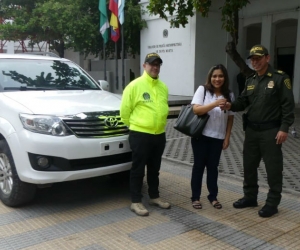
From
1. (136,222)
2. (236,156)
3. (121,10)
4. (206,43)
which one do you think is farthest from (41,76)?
(206,43)

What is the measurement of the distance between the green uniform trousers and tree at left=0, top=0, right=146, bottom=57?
13377mm

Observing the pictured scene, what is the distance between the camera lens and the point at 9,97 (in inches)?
168

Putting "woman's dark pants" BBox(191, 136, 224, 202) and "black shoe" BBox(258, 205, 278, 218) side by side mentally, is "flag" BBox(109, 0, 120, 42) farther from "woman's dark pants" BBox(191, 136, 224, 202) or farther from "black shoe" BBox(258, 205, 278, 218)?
"black shoe" BBox(258, 205, 278, 218)

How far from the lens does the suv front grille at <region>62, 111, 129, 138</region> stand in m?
3.88

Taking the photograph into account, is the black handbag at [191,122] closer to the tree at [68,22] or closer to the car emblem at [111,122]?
the car emblem at [111,122]

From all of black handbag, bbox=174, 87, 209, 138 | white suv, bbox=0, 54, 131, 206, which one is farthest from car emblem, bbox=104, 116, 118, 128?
black handbag, bbox=174, 87, 209, 138

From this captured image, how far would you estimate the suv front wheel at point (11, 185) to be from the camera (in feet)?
13.0

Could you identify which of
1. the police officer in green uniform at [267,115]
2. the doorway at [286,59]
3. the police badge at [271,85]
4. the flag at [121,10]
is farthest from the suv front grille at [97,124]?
the doorway at [286,59]

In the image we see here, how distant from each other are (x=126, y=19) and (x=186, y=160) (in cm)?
1151

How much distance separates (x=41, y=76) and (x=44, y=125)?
154cm

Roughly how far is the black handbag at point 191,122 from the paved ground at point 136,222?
94 centimetres

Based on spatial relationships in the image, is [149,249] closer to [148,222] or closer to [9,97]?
[148,222]

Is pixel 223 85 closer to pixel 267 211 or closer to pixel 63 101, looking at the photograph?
pixel 267 211

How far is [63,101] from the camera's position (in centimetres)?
432
